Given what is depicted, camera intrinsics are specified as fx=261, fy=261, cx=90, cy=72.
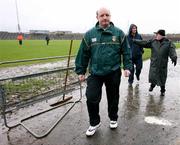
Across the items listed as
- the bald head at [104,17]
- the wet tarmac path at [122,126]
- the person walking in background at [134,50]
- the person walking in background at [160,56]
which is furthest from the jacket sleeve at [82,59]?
the person walking in background at [134,50]

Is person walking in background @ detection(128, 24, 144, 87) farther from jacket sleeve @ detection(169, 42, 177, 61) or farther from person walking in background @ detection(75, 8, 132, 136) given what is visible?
person walking in background @ detection(75, 8, 132, 136)

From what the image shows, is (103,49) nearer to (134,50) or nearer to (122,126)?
(122,126)

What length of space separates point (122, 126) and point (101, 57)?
1544 mm

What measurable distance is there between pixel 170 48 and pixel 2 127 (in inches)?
190

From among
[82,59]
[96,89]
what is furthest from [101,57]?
[96,89]

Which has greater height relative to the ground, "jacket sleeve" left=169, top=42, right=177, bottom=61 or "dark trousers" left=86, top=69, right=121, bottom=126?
"jacket sleeve" left=169, top=42, right=177, bottom=61

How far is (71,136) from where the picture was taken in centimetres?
465

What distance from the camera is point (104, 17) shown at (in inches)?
171

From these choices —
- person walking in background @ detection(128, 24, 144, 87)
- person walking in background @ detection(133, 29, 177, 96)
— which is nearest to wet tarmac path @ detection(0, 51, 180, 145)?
person walking in background @ detection(133, 29, 177, 96)

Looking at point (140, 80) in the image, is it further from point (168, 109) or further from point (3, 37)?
point (3, 37)

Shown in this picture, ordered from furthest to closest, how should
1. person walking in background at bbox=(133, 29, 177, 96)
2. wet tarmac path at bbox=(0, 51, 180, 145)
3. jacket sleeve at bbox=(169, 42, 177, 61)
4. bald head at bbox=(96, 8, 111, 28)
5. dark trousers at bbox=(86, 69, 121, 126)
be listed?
person walking in background at bbox=(133, 29, 177, 96) < jacket sleeve at bbox=(169, 42, 177, 61) < dark trousers at bbox=(86, 69, 121, 126) < wet tarmac path at bbox=(0, 51, 180, 145) < bald head at bbox=(96, 8, 111, 28)

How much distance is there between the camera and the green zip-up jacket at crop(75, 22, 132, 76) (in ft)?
14.3

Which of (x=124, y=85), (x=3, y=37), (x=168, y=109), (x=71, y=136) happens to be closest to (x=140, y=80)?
(x=124, y=85)

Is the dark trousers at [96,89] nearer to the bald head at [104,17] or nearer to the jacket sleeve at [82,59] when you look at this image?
the jacket sleeve at [82,59]
